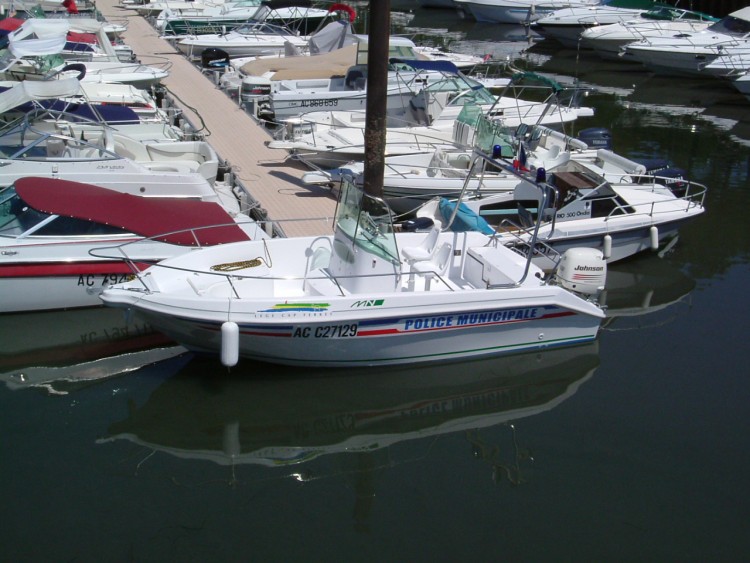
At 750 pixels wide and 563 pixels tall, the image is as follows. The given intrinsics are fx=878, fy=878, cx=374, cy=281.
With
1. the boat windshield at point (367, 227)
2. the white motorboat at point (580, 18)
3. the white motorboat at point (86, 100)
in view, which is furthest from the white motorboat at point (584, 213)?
the white motorboat at point (580, 18)

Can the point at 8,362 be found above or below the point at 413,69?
below

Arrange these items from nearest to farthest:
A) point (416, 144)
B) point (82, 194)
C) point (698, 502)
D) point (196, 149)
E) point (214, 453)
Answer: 1. point (698, 502)
2. point (214, 453)
3. point (82, 194)
4. point (196, 149)
5. point (416, 144)

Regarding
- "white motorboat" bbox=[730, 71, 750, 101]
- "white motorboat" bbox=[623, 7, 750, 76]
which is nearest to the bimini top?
"white motorboat" bbox=[730, 71, 750, 101]

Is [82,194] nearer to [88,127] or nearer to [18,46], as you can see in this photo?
[88,127]

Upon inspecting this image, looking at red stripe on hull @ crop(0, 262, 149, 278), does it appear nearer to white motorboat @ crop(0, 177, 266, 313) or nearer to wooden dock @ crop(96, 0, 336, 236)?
white motorboat @ crop(0, 177, 266, 313)

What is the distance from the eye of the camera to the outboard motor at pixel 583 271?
10.4 meters

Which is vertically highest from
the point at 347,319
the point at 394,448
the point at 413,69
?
the point at 413,69

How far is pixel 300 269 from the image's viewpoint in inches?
404

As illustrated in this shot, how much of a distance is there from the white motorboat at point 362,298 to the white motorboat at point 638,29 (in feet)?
72.1

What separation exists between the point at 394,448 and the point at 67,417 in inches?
130

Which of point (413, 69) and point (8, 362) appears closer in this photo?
point (8, 362)

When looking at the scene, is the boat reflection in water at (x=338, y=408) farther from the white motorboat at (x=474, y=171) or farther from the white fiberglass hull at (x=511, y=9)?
the white fiberglass hull at (x=511, y=9)

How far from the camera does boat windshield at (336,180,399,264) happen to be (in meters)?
9.52

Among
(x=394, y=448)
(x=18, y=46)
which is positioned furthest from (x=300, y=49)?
(x=394, y=448)
